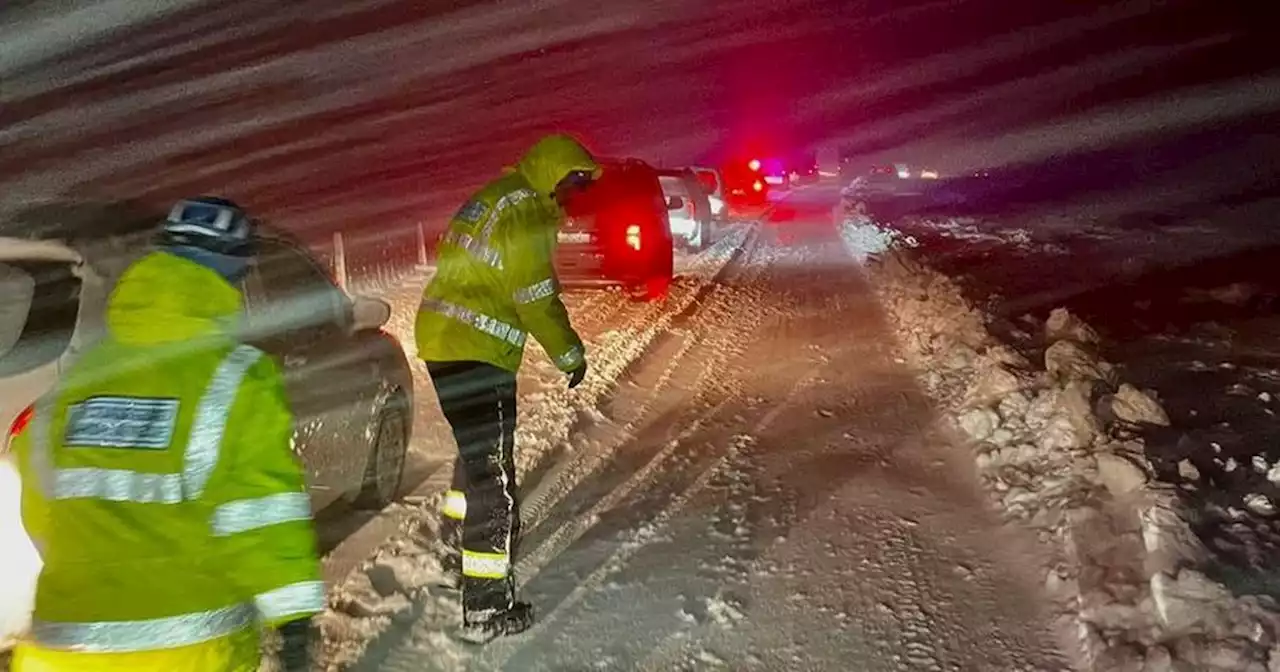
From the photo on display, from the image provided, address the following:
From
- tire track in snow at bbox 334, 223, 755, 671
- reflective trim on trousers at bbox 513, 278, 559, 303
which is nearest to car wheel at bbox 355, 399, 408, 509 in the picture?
tire track in snow at bbox 334, 223, 755, 671

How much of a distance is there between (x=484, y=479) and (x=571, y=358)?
2.30 feet

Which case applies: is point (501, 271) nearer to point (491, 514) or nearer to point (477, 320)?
point (477, 320)

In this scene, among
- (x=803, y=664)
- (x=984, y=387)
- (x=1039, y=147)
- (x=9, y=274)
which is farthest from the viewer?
(x=1039, y=147)

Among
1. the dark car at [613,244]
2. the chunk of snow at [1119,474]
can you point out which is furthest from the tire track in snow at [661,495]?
the dark car at [613,244]

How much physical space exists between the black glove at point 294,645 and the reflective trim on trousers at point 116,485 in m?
0.45

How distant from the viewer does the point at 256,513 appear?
248 cm

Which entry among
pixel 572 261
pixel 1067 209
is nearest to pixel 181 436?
pixel 572 261

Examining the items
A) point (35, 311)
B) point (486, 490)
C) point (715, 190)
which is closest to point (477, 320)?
point (486, 490)

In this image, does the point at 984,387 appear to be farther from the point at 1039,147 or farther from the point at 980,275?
the point at 1039,147

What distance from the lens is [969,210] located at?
28500mm

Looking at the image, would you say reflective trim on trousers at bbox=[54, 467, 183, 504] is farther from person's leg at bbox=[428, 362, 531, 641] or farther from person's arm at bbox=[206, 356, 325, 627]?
person's leg at bbox=[428, 362, 531, 641]

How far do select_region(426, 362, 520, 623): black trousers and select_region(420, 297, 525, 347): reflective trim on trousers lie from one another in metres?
0.14

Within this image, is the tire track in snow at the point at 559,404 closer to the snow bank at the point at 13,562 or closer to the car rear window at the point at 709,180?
the snow bank at the point at 13,562

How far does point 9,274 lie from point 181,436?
77.4 inches
